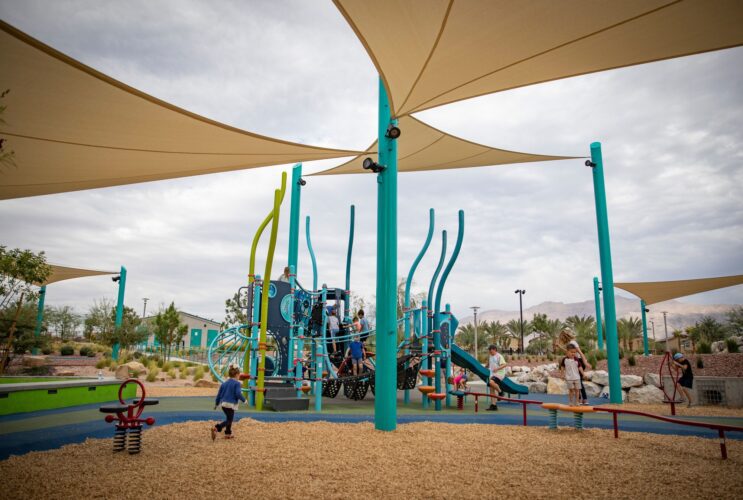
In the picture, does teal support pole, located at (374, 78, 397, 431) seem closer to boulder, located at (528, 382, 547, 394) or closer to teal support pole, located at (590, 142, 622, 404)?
teal support pole, located at (590, 142, 622, 404)

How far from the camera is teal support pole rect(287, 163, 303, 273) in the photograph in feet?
36.5

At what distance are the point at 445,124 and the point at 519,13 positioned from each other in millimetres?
5375

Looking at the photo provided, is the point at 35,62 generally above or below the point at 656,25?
below

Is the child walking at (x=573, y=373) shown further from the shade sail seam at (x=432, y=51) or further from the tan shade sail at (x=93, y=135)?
the tan shade sail at (x=93, y=135)

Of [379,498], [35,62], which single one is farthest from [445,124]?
[379,498]

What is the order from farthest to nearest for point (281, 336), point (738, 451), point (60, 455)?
1. point (281, 336)
2. point (738, 451)
3. point (60, 455)

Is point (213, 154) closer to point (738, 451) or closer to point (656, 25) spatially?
point (656, 25)

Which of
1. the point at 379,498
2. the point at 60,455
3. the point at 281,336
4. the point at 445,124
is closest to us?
the point at 379,498

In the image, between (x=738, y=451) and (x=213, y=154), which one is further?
(x=213, y=154)

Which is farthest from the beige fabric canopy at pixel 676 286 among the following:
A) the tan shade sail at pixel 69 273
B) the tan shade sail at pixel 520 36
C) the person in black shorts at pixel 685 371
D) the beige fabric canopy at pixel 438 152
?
the tan shade sail at pixel 69 273

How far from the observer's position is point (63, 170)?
724 cm

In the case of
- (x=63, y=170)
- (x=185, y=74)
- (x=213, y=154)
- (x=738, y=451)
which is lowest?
(x=738, y=451)

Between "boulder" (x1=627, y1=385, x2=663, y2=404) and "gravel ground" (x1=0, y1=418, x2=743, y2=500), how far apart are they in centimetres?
612

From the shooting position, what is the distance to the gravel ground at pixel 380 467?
138 inches
